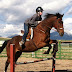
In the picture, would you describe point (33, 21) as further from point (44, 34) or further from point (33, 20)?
point (44, 34)

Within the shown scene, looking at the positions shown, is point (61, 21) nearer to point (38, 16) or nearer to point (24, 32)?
point (38, 16)

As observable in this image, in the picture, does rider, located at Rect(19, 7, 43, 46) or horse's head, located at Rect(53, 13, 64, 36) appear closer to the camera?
horse's head, located at Rect(53, 13, 64, 36)

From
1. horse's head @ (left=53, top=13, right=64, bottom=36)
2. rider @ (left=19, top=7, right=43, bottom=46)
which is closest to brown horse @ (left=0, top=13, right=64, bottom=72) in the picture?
Answer: horse's head @ (left=53, top=13, right=64, bottom=36)

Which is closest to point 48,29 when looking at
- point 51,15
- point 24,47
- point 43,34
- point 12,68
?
A: point 43,34

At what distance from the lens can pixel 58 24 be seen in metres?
5.08

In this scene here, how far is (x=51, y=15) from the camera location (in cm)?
552

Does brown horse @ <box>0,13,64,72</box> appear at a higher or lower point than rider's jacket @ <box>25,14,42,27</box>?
lower

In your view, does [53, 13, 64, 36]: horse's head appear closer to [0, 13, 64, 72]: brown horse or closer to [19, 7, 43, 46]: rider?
[0, 13, 64, 72]: brown horse

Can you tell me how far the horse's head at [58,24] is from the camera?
499 cm

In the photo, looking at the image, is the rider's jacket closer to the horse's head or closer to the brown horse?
the brown horse

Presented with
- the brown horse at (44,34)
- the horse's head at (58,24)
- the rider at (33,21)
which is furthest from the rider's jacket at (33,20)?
the horse's head at (58,24)

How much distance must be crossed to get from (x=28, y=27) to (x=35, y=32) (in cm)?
29

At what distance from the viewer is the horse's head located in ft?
16.4

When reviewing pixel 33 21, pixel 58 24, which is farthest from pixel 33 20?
pixel 58 24
